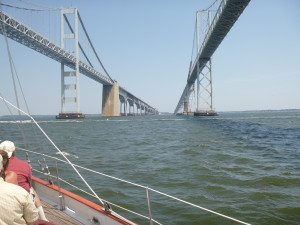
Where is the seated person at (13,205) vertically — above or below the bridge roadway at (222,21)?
below

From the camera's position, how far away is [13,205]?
5.31ft

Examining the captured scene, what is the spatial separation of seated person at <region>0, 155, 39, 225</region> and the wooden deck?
5.02 feet

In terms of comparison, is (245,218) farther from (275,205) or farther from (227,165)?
(227,165)

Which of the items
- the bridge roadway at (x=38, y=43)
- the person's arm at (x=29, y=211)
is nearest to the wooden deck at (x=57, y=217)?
the person's arm at (x=29, y=211)

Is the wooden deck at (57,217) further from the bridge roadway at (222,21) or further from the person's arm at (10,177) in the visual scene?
the bridge roadway at (222,21)

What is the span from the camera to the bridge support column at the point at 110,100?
73562 mm

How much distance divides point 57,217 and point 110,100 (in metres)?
72.6

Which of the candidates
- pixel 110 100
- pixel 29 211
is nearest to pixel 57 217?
pixel 29 211

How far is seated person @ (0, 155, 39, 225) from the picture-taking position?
5.25 ft

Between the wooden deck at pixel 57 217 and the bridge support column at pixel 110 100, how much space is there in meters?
70.4

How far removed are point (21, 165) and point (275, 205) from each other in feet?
14.5

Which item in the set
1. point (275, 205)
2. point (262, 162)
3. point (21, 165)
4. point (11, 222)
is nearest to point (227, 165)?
point (262, 162)

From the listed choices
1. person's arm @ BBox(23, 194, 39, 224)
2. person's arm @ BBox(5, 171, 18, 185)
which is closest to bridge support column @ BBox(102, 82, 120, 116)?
person's arm @ BBox(5, 171, 18, 185)

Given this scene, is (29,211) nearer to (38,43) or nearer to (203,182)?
(203,182)
